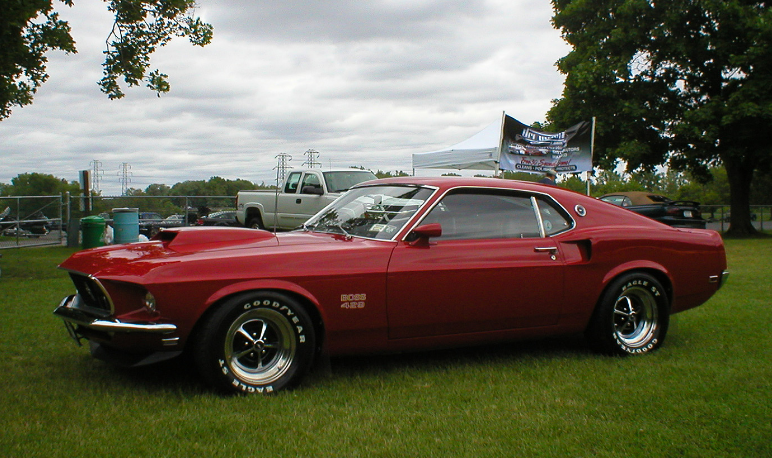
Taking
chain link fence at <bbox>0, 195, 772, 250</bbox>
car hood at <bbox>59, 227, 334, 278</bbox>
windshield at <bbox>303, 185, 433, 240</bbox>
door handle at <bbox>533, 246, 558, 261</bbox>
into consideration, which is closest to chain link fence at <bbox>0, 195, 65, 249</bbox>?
chain link fence at <bbox>0, 195, 772, 250</bbox>

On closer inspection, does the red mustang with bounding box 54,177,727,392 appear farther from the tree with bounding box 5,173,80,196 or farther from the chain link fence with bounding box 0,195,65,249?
the tree with bounding box 5,173,80,196

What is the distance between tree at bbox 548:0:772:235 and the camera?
20.3m

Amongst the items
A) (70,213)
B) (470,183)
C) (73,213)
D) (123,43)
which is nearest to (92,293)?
(470,183)

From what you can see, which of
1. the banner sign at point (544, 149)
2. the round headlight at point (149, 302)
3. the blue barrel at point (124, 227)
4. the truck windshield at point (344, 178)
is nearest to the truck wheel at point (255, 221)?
the blue barrel at point (124, 227)

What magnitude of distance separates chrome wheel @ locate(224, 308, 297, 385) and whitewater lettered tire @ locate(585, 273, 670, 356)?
237cm

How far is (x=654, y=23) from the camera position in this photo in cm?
2212

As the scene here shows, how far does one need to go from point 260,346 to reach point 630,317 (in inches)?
114

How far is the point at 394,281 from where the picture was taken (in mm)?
4375

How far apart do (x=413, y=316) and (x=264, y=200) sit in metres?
13.5

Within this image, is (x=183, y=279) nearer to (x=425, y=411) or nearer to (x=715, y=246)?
(x=425, y=411)

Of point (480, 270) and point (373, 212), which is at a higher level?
point (373, 212)

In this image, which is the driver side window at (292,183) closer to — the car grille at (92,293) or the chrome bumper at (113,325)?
the car grille at (92,293)

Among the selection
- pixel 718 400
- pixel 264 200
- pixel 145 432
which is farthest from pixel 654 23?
pixel 145 432

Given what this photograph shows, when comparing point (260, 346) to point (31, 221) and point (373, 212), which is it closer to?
point (373, 212)
